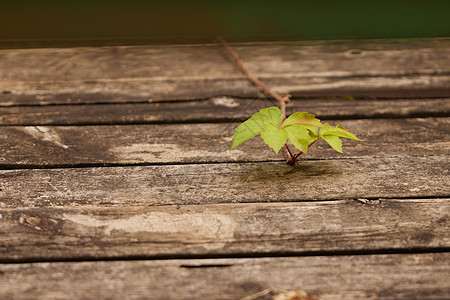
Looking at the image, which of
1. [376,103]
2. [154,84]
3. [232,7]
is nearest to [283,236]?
[376,103]

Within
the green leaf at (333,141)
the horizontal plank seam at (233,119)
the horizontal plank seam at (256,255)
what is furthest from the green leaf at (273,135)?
the horizontal plank seam at (233,119)

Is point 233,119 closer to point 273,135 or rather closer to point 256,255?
point 273,135

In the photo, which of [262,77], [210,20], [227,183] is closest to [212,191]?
[227,183]

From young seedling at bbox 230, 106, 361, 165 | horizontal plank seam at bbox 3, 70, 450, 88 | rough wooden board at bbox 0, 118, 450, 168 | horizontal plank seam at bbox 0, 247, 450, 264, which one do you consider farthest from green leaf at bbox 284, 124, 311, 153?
horizontal plank seam at bbox 3, 70, 450, 88

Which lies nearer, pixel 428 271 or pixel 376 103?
pixel 428 271

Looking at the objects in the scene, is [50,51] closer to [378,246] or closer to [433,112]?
[433,112]

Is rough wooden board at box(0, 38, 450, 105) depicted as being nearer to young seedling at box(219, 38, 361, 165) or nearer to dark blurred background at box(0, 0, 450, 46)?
dark blurred background at box(0, 0, 450, 46)
